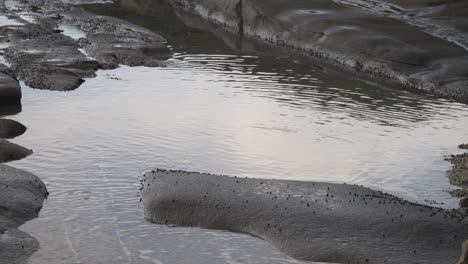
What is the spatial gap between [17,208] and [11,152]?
283 cm

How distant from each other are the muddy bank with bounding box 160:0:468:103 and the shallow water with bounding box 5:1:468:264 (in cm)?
113

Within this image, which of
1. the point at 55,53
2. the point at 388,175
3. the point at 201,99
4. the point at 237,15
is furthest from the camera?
the point at 237,15

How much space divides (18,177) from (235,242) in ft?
12.4

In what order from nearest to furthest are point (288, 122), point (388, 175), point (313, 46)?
point (388, 175) → point (288, 122) → point (313, 46)

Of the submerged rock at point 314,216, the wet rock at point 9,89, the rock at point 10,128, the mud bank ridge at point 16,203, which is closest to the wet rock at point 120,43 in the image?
the wet rock at point 9,89

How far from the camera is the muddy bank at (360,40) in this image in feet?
66.8

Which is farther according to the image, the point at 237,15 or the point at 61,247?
the point at 237,15

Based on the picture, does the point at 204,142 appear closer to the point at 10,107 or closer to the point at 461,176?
the point at 461,176

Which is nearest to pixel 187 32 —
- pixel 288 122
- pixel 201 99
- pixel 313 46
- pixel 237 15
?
pixel 237 15

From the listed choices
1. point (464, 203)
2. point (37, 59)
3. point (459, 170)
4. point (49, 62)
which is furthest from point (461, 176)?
point (37, 59)

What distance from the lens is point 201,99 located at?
18.0m

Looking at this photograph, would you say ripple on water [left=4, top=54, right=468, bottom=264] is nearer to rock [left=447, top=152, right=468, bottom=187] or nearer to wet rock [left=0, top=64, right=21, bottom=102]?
rock [left=447, top=152, right=468, bottom=187]

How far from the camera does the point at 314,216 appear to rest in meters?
10.4

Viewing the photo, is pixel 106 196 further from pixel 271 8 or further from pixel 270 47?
pixel 271 8
